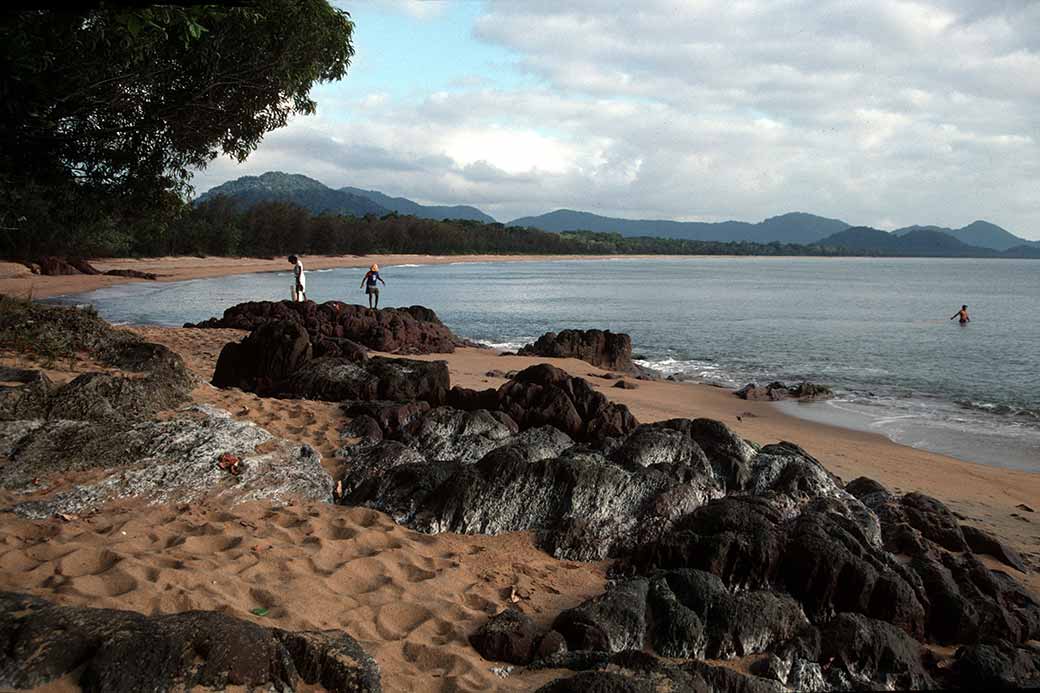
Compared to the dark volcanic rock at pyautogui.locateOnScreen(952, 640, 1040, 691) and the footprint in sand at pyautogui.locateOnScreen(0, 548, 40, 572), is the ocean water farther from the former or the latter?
the footprint in sand at pyautogui.locateOnScreen(0, 548, 40, 572)

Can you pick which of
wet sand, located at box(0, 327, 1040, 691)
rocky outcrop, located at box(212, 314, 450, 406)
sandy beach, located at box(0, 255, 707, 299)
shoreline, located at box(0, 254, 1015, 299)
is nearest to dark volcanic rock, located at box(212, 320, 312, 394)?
rocky outcrop, located at box(212, 314, 450, 406)

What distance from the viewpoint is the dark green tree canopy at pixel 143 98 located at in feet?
31.8

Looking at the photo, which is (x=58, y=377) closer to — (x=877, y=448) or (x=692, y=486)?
(x=692, y=486)

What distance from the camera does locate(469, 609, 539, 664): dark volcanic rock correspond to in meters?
3.98

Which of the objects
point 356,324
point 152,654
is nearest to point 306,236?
point 356,324

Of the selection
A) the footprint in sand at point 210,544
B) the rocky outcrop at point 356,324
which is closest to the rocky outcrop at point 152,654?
the footprint in sand at point 210,544

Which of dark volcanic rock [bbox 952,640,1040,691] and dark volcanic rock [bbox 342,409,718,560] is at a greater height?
dark volcanic rock [bbox 342,409,718,560]

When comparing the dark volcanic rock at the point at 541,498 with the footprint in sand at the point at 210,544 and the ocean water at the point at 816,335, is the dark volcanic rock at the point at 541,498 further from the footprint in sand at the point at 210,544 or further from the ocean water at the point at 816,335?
the ocean water at the point at 816,335

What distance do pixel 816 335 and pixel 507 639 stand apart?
28.9m

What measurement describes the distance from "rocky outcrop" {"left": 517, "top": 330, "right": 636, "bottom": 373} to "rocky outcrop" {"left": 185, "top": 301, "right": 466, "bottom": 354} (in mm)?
2642

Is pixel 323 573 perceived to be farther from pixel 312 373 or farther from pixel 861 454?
pixel 861 454

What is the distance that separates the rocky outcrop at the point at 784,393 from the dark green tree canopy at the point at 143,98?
10.7 meters

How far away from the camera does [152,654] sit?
9.70ft

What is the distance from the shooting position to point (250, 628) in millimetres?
3215
